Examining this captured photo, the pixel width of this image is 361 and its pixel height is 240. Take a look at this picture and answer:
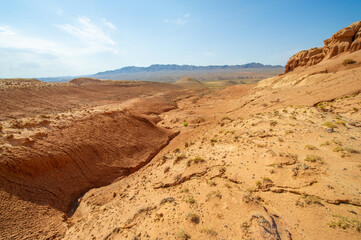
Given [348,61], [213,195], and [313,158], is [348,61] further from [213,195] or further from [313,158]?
[213,195]

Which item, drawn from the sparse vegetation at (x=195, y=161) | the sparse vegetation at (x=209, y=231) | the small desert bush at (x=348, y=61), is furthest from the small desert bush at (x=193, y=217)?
the small desert bush at (x=348, y=61)

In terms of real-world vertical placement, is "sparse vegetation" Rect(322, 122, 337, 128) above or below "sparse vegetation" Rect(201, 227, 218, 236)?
above

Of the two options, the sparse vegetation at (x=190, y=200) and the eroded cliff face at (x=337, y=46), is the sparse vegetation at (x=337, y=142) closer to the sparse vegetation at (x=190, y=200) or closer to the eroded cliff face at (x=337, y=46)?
the sparse vegetation at (x=190, y=200)

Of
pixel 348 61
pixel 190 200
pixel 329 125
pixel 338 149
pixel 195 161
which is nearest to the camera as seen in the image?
pixel 190 200

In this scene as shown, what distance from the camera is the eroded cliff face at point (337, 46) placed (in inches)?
898

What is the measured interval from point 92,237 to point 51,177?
4.91 m

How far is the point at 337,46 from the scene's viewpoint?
24203 mm

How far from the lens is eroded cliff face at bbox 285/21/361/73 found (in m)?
22.8

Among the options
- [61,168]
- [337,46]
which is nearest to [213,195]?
[61,168]

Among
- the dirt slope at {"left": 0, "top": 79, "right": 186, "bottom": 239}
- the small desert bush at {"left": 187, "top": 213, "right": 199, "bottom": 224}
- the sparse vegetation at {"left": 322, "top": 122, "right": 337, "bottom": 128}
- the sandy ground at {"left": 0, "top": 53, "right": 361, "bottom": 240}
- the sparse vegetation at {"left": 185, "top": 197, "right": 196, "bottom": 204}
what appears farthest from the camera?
the sparse vegetation at {"left": 322, "top": 122, "right": 337, "bottom": 128}

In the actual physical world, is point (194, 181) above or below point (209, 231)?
below

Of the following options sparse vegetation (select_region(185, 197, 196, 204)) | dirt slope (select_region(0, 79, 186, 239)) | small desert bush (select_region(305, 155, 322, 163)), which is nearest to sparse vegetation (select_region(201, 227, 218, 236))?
sparse vegetation (select_region(185, 197, 196, 204))

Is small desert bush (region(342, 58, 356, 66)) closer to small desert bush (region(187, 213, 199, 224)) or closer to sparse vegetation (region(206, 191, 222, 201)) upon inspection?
sparse vegetation (region(206, 191, 222, 201))

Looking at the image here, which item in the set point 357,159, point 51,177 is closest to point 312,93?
point 357,159
